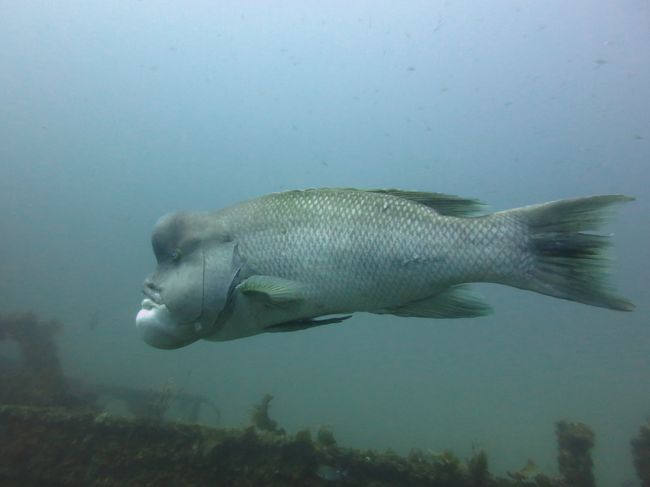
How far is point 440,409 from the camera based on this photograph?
1431 inches

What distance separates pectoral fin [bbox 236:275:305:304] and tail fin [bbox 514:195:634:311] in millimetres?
1264

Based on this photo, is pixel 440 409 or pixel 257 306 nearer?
pixel 257 306

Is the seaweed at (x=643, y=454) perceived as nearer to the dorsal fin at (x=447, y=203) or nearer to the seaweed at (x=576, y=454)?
the seaweed at (x=576, y=454)

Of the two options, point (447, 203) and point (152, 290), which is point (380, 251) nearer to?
point (447, 203)

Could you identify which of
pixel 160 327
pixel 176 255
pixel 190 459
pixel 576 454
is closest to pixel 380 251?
pixel 176 255

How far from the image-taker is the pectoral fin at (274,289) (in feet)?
7.18

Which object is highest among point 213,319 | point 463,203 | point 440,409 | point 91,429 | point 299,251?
point 463,203

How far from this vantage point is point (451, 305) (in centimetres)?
233

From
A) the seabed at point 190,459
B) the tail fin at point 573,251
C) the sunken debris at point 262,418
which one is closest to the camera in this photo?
the tail fin at point 573,251

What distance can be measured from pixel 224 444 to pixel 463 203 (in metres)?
3.42

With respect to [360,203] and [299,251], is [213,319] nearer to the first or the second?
[299,251]

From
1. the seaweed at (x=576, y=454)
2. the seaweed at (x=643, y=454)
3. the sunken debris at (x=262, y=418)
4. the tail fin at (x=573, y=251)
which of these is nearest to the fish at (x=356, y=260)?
the tail fin at (x=573, y=251)

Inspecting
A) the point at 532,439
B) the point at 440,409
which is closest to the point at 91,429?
the point at 532,439

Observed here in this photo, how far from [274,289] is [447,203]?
47.1 inches
